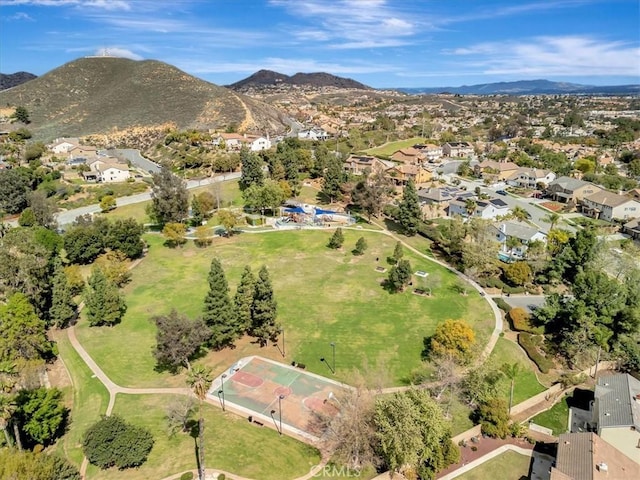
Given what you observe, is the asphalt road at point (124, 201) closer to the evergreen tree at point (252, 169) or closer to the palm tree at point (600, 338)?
the evergreen tree at point (252, 169)

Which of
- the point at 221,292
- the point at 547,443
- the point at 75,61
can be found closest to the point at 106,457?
the point at 221,292

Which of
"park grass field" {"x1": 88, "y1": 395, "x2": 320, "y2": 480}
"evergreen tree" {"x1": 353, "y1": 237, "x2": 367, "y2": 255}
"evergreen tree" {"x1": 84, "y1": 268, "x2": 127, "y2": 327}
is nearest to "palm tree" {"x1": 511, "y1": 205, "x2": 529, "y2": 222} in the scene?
"evergreen tree" {"x1": 353, "y1": 237, "x2": 367, "y2": 255}

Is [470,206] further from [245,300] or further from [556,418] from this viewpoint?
[245,300]

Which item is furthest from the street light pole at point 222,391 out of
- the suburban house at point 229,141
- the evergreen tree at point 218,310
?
the suburban house at point 229,141

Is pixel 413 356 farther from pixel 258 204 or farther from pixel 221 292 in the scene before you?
pixel 258 204

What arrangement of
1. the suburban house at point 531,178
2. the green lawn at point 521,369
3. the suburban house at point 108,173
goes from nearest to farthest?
the green lawn at point 521,369 < the suburban house at point 108,173 < the suburban house at point 531,178

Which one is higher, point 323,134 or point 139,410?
point 323,134
